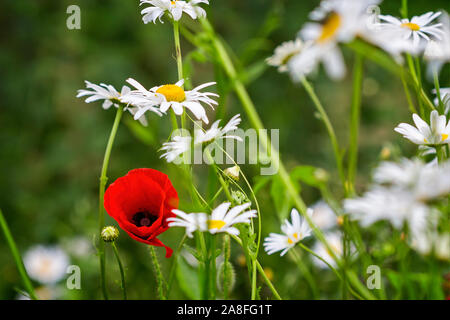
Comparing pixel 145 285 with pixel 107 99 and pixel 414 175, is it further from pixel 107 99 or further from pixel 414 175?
pixel 414 175

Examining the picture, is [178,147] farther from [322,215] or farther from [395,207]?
[322,215]

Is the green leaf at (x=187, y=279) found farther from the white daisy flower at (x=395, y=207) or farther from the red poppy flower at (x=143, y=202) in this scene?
the white daisy flower at (x=395, y=207)

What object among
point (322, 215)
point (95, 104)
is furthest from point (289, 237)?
point (95, 104)

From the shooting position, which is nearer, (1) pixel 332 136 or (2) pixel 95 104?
(1) pixel 332 136

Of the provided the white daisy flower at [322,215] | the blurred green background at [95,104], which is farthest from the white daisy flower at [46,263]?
the white daisy flower at [322,215]

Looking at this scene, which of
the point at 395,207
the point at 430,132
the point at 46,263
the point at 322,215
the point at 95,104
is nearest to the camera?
the point at 395,207

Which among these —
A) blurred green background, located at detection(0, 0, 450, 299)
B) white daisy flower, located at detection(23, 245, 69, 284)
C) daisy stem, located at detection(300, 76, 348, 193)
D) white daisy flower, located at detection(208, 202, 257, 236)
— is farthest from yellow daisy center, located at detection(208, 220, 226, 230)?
blurred green background, located at detection(0, 0, 450, 299)
